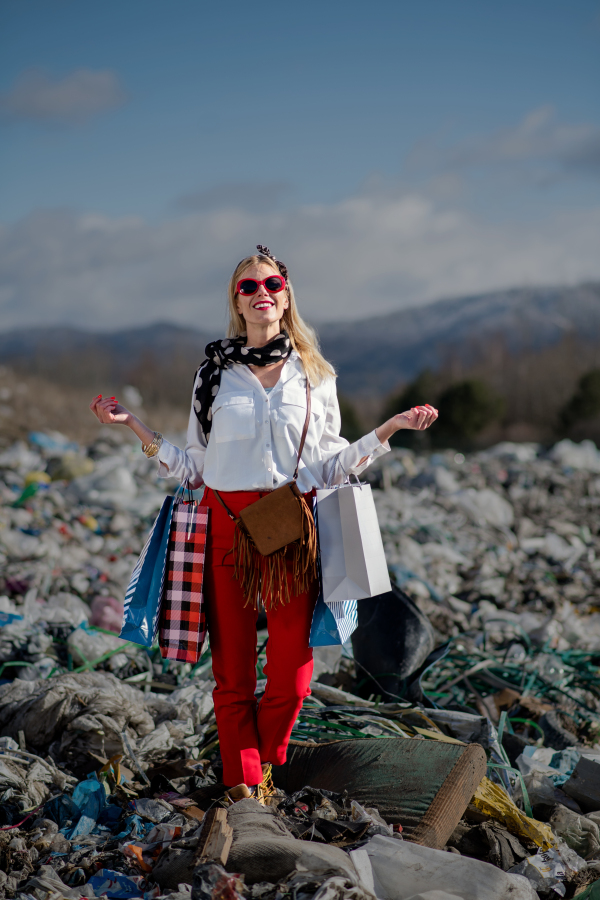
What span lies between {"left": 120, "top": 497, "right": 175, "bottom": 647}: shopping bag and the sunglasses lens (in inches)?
32.4

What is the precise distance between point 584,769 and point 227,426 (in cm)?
186

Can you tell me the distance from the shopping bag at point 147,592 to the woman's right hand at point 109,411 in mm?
348

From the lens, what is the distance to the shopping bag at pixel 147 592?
8.27 ft

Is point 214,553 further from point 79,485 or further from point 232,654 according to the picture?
point 79,485

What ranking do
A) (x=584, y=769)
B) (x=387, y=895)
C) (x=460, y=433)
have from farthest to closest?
(x=460, y=433), (x=584, y=769), (x=387, y=895)

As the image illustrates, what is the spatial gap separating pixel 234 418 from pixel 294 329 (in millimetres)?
459

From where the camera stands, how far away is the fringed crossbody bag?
2.32 meters

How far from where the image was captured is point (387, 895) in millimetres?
1910

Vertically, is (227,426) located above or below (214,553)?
above

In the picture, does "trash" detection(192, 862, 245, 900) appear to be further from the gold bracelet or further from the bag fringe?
the gold bracelet

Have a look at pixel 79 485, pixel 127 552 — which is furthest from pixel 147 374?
pixel 127 552

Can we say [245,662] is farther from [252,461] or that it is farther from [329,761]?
[252,461]

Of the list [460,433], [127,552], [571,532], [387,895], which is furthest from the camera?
[460,433]

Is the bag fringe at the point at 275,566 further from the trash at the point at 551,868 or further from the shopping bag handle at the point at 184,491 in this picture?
the trash at the point at 551,868
